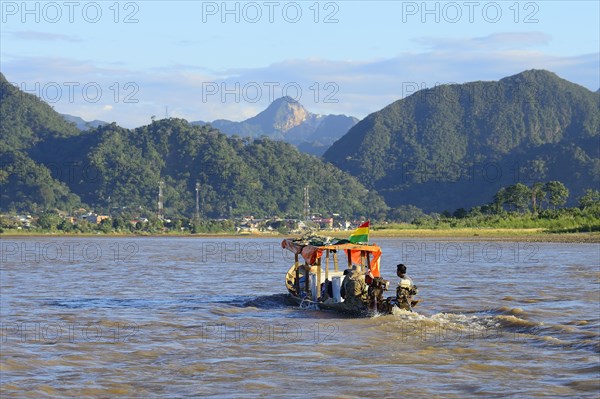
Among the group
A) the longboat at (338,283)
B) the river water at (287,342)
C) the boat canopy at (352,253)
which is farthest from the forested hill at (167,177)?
the boat canopy at (352,253)

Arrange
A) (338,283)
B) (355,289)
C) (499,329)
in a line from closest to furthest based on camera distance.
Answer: (499,329) → (355,289) → (338,283)

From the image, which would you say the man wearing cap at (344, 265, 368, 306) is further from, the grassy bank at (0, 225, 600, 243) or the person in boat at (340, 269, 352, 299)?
the grassy bank at (0, 225, 600, 243)

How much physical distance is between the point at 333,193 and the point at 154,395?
606ft

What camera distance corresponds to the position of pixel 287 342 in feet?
60.9

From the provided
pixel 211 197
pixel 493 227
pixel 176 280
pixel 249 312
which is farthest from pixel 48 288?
pixel 211 197

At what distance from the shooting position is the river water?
Answer: 1406 centimetres

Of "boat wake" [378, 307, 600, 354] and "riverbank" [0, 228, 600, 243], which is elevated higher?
"riverbank" [0, 228, 600, 243]

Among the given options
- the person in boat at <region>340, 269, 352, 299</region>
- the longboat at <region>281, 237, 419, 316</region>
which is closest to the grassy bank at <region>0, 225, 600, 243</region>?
the longboat at <region>281, 237, 419, 316</region>

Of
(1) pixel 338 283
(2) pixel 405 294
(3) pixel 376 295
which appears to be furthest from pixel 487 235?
(2) pixel 405 294

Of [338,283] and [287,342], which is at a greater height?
[338,283]

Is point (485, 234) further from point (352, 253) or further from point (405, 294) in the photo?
point (405, 294)

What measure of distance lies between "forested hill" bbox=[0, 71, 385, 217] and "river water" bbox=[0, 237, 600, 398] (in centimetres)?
14899

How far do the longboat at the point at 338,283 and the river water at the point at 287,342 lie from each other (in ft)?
1.39

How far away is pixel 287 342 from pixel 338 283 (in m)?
6.24
